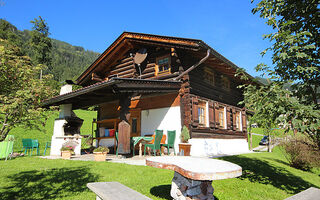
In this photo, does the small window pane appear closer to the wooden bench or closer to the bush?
the bush

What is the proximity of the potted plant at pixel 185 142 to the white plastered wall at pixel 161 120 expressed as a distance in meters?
0.38

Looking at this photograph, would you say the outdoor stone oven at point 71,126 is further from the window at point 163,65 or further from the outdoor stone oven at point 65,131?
the window at point 163,65

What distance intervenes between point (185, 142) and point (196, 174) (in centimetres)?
663

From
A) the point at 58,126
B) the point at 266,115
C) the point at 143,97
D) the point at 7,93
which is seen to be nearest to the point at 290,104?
the point at 266,115

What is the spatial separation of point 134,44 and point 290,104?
918 cm

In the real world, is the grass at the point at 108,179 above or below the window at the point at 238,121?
below

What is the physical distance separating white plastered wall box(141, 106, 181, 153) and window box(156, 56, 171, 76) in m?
1.97

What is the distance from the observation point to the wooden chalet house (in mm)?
7883

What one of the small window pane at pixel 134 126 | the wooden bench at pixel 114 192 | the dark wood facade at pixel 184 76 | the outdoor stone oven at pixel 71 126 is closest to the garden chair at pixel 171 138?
the dark wood facade at pixel 184 76

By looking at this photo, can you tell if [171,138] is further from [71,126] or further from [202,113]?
[71,126]

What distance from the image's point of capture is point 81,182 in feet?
13.5

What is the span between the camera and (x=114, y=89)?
6.54m

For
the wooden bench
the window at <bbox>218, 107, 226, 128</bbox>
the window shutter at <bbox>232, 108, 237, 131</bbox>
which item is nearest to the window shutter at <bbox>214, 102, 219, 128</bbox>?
the window at <bbox>218, 107, 226, 128</bbox>

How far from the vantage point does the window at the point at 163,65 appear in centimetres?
986
